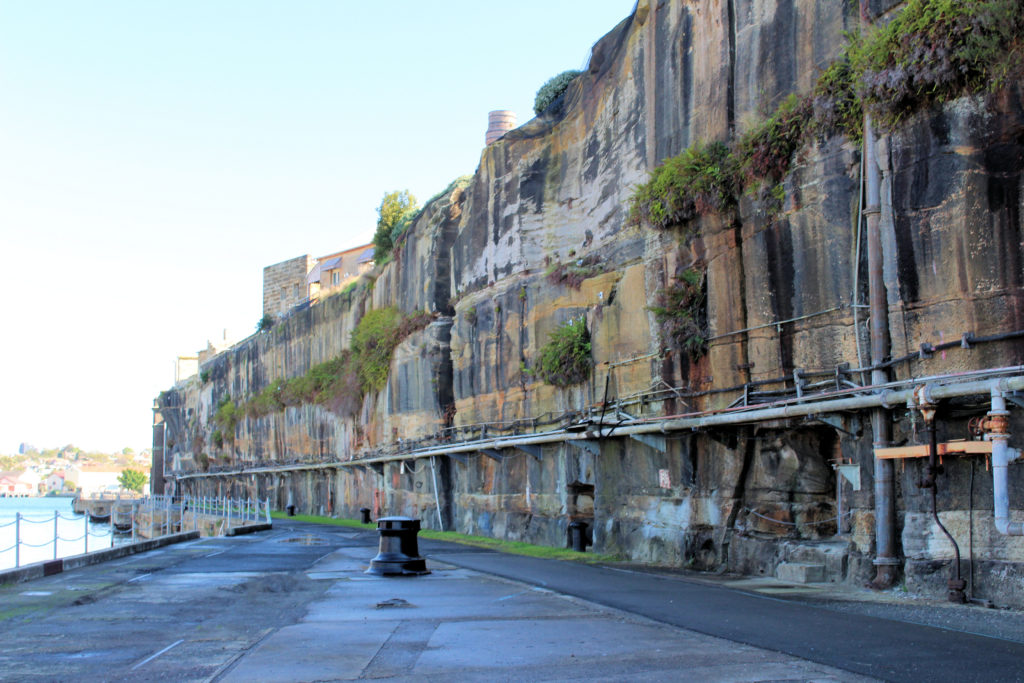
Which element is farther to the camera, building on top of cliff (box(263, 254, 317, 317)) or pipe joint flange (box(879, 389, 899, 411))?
building on top of cliff (box(263, 254, 317, 317))

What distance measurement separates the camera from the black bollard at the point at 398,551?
17719 mm

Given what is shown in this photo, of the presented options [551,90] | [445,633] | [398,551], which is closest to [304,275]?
[551,90]

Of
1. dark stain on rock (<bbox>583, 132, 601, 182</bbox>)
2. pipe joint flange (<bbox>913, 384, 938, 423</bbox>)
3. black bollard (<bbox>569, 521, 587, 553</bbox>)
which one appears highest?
dark stain on rock (<bbox>583, 132, 601, 182</bbox>)

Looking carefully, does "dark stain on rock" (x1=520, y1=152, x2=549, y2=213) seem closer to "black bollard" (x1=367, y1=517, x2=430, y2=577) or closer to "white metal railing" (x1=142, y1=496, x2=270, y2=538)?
"black bollard" (x1=367, y1=517, x2=430, y2=577)

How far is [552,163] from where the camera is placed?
32375mm

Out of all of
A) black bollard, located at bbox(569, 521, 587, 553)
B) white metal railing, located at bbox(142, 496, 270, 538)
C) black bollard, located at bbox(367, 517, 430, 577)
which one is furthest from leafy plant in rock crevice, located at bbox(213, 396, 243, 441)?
black bollard, located at bbox(367, 517, 430, 577)

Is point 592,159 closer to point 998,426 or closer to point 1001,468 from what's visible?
point 998,426

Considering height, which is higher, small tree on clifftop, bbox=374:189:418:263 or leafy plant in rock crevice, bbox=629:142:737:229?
small tree on clifftop, bbox=374:189:418:263

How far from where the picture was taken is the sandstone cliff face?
46.0ft

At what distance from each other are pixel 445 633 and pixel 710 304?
11.7 m

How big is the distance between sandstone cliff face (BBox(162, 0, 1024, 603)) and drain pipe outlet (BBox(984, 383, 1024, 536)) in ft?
1.83

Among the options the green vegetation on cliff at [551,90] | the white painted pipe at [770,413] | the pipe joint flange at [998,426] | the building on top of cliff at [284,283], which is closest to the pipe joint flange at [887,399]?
the white painted pipe at [770,413]

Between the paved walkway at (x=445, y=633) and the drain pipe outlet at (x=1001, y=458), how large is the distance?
2.21m

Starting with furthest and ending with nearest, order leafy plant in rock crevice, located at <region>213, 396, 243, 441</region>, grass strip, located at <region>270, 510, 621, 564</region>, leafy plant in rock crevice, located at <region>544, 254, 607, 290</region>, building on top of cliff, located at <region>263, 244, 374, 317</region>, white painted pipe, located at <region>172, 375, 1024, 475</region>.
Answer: building on top of cliff, located at <region>263, 244, 374, 317</region>
leafy plant in rock crevice, located at <region>213, 396, 243, 441</region>
leafy plant in rock crevice, located at <region>544, 254, 607, 290</region>
grass strip, located at <region>270, 510, 621, 564</region>
white painted pipe, located at <region>172, 375, 1024, 475</region>
